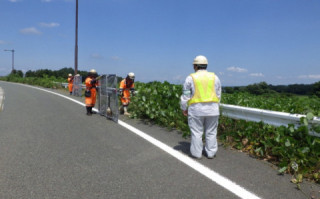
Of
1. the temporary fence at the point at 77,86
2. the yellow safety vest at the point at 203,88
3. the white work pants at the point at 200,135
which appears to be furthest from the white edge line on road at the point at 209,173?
the temporary fence at the point at 77,86

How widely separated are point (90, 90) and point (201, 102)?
21.1ft

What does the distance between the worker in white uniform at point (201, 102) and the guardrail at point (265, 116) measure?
2.99ft

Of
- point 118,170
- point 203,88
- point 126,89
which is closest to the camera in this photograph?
point 118,170

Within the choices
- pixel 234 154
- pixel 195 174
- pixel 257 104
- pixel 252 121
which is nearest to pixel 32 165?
pixel 195 174

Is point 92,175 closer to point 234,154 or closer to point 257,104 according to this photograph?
point 234,154

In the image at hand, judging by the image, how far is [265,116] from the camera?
4969 millimetres

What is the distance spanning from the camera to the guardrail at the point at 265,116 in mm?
4355

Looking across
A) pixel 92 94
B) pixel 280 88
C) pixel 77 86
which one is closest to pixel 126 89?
pixel 92 94

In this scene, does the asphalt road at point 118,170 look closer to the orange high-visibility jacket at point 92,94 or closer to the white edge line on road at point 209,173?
the white edge line on road at point 209,173

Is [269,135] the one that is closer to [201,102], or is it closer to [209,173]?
[201,102]

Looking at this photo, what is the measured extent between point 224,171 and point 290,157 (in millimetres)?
1076

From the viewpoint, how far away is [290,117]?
14.5ft

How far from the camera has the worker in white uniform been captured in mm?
4684

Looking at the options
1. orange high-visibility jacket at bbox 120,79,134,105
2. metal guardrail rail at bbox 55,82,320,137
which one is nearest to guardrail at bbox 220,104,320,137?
metal guardrail rail at bbox 55,82,320,137
